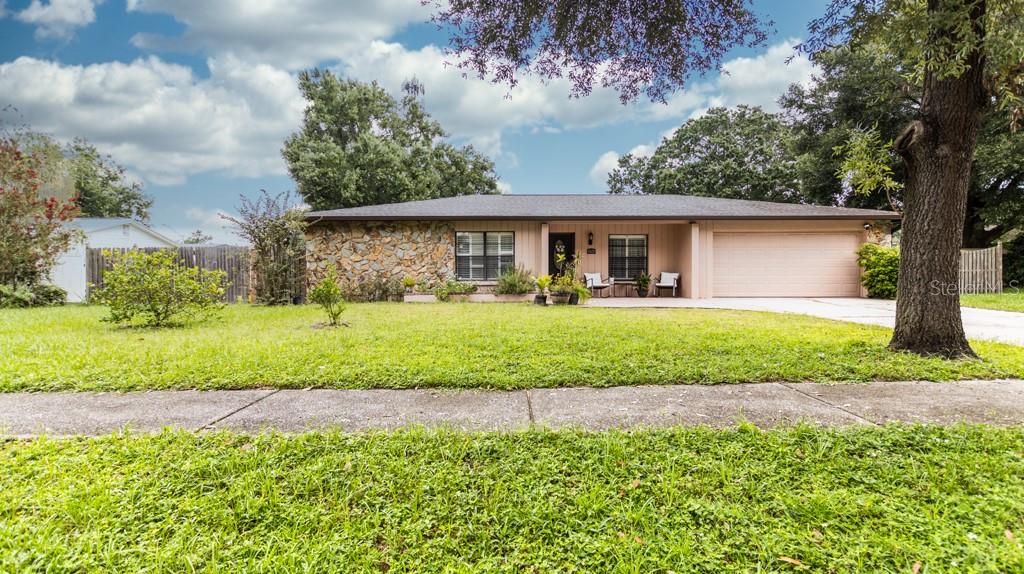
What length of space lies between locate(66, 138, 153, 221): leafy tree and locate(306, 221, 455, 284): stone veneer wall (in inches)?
933

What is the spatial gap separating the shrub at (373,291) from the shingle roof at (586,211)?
1834 millimetres

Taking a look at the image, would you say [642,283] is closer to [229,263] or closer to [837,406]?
[837,406]

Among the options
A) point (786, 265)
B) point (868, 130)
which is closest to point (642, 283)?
point (786, 265)

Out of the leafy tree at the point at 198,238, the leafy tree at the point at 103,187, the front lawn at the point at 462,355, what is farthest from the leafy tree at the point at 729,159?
the leafy tree at the point at 103,187

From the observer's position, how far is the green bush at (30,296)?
10.6 metres

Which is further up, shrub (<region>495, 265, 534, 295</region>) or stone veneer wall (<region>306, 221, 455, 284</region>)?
stone veneer wall (<region>306, 221, 455, 284</region>)

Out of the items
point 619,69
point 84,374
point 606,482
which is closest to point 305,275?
point 84,374

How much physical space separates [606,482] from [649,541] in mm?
379

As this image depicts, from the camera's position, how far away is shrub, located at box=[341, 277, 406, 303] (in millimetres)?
12188

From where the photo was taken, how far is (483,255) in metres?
12.9

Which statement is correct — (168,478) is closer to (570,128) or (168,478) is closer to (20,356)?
(20,356)

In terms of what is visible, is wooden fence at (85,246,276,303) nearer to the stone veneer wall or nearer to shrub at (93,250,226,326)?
the stone veneer wall

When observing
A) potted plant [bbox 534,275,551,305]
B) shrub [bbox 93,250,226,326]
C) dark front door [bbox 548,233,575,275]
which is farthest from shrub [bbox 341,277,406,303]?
shrub [bbox 93,250,226,326]

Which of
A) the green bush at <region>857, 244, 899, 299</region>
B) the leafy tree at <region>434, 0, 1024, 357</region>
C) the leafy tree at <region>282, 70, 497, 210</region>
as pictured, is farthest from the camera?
the leafy tree at <region>282, 70, 497, 210</region>
